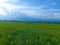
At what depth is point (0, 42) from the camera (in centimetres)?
1046

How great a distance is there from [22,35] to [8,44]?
39.4 inches

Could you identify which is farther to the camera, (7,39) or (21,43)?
(7,39)

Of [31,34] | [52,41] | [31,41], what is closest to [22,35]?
[31,34]

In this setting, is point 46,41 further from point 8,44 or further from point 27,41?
point 8,44

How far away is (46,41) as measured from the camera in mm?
9812

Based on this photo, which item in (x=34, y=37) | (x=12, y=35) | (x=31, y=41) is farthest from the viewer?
(x=12, y=35)

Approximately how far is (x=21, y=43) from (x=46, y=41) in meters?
1.34

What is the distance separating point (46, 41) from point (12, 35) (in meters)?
2.33

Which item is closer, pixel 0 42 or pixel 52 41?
pixel 52 41

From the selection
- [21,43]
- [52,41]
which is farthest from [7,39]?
[52,41]

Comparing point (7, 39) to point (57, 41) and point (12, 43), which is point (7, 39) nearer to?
Result: point (12, 43)

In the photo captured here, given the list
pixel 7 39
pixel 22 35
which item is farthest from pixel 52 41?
pixel 7 39

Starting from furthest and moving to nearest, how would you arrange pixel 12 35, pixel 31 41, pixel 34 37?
pixel 12 35 < pixel 34 37 < pixel 31 41

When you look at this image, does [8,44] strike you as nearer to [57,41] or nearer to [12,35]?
[12,35]
